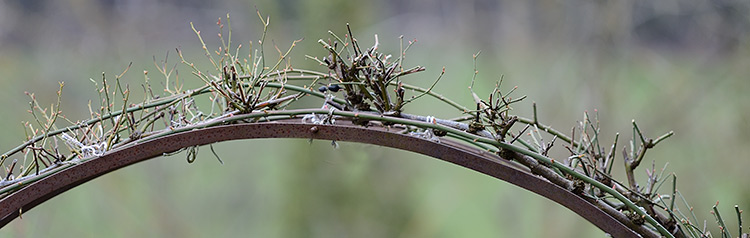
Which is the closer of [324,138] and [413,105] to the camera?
[324,138]

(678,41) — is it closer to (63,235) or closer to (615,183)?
(615,183)

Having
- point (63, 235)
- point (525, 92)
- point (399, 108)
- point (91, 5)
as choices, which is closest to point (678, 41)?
point (525, 92)

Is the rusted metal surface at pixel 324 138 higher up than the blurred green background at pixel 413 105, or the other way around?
the blurred green background at pixel 413 105

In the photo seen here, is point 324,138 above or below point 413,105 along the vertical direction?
below

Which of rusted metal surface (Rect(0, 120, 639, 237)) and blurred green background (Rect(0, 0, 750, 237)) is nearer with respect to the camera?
rusted metal surface (Rect(0, 120, 639, 237))

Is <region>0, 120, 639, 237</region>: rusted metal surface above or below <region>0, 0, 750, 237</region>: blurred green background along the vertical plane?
below
